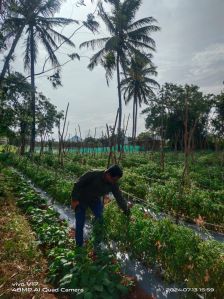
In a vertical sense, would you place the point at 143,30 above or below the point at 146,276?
above

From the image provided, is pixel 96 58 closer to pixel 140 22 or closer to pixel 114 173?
pixel 140 22

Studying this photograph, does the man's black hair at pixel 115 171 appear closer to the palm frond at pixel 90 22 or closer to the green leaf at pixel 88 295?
the green leaf at pixel 88 295

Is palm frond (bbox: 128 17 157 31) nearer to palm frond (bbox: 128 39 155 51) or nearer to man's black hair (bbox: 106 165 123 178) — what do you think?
palm frond (bbox: 128 39 155 51)

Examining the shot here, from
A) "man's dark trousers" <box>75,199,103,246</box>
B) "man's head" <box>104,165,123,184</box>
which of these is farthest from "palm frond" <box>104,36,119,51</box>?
"man's head" <box>104,165,123,184</box>

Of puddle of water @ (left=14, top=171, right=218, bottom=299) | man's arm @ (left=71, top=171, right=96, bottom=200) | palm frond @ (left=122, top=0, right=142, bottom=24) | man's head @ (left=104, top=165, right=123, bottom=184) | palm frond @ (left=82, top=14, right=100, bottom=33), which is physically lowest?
puddle of water @ (left=14, top=171, right=218, bottom=299)

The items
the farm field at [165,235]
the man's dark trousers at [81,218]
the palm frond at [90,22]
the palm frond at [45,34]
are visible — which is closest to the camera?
the farm field at [165,235]

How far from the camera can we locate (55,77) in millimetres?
9273

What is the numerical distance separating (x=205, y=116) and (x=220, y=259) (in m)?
29.3

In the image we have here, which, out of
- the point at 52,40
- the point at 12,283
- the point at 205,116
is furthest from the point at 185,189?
the point at 205,116

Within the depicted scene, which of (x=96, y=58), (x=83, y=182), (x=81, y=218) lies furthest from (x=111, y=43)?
(x=81, y=218)

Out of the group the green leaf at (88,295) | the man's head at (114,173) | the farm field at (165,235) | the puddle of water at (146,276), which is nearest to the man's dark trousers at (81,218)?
the farm field at (165,235)

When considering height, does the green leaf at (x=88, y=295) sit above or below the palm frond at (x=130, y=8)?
below

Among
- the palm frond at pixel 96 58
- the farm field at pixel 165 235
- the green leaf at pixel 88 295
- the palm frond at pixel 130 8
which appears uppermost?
the palm frond at pixel 130 8

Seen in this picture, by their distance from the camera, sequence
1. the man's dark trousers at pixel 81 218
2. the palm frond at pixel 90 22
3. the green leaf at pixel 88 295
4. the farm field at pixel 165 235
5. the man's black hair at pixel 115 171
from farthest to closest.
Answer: the palm frond at pixel 90 22 → the man's dark trousers at pixel 81 218 → the man's black hair at pixel 115 171 → the green leaf at pixel 88 295 → the farm field at pixel 165 235
